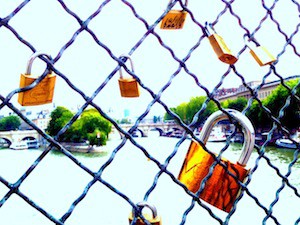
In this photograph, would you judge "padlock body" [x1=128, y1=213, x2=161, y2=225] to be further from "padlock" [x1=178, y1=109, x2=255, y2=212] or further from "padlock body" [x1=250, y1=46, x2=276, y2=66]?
"padlock body" [x1=250, y1=46, x2=276, y2=66]

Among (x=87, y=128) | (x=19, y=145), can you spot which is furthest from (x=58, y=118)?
(x=19, y=145)

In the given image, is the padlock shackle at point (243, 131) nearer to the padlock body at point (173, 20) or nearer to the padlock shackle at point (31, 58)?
the padlock body at point (173, 20)

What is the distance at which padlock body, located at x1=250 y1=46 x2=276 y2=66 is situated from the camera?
681mm

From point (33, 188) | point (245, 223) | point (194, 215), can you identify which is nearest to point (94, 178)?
point (245, 223)

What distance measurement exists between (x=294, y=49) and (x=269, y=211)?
36 centimetres

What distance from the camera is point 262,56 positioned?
689 millimetres

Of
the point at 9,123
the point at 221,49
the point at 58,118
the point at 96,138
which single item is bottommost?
the point at 221,49

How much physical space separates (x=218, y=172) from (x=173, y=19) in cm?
Result: 27

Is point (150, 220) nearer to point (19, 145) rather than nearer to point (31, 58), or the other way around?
point (31, 58)

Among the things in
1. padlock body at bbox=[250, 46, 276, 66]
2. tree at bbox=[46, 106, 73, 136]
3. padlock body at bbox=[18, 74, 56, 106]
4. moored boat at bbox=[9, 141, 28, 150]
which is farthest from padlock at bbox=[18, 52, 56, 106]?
moored boat at bbox=[9, 141, 28, 150]

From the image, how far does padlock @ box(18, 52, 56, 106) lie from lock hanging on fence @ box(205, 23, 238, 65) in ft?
0.86

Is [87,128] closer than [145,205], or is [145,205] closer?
[145,205]

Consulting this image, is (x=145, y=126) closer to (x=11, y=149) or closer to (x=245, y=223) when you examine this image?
(x=11, y=149)

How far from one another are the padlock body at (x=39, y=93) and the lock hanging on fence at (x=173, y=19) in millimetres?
207
